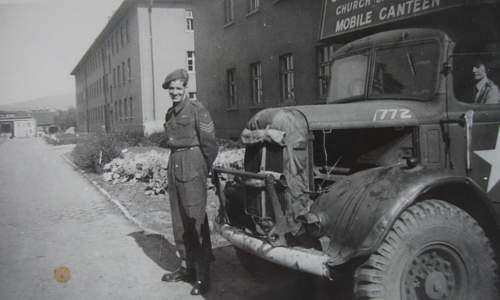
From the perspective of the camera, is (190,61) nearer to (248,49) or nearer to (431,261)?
(248,49)

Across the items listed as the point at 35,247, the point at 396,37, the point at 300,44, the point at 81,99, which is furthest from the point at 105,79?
the point at 396,37

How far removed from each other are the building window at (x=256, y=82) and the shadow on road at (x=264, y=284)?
1216cm

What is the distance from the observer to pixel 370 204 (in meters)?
3.16

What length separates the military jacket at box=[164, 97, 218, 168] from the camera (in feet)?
14.5

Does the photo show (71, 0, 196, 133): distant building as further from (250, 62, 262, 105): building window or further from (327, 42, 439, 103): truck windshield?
(327, 42, 439, 103): truck windshield

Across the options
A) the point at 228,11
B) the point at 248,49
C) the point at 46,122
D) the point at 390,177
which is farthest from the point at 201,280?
the point at 46,122

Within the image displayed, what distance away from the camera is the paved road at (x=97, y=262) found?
4.41m

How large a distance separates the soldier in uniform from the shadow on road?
0.27m

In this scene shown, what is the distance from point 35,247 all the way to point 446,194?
17.1 ft

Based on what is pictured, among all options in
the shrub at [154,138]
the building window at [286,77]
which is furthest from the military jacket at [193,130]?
the shrub at [154,138]

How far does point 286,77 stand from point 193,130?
11143mm

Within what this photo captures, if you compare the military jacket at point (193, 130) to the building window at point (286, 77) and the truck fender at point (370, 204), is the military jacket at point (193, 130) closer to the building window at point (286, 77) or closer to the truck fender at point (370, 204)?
the truck fender at point (370, 204)

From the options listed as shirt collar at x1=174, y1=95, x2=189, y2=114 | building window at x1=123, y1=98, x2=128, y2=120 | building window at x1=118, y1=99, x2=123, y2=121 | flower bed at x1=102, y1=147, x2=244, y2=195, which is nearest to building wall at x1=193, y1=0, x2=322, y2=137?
flower bed at x1=102, y1=147, x2=244, y2=195

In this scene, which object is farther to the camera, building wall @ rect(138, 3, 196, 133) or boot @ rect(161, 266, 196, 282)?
building wall @ rect(138, 3, 196, 133)
